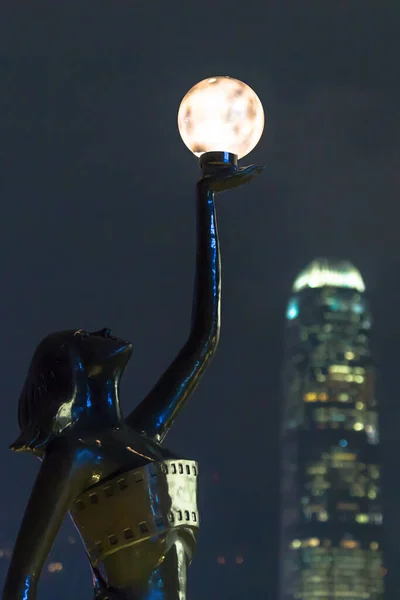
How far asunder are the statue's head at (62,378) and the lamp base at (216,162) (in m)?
0.76

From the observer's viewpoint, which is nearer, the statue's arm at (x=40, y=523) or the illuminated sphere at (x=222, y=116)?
the statue's arm at (x=40, y=523)

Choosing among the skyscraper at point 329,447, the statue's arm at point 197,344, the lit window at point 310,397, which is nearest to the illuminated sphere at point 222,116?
the statue's arm at point 197,344

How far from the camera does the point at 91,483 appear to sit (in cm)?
373

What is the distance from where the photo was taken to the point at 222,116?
169 inches

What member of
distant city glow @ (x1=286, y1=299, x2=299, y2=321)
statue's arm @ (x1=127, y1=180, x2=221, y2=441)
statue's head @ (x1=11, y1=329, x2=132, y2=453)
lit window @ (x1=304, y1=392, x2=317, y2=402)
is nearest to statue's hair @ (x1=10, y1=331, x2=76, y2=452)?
statue's head @ (x1=11, y1=329, x2=132, y2=453)

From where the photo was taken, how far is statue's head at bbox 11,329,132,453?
374 centimetres

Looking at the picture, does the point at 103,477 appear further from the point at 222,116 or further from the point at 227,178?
the point at 222,116

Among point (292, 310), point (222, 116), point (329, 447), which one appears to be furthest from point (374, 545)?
point (222, 116)

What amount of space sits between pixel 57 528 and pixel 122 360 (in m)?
0.59

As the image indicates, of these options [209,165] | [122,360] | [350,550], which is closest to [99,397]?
[122,360]

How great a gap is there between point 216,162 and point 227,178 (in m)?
→ 0.08

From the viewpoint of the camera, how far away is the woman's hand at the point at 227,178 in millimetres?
4316

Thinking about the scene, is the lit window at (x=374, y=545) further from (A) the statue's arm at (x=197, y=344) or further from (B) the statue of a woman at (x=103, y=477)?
(B) the statue of a woman at (x=103, y=477)

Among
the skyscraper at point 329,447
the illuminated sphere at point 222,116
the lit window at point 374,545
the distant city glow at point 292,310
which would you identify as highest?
the distant city glow at point 292,310
